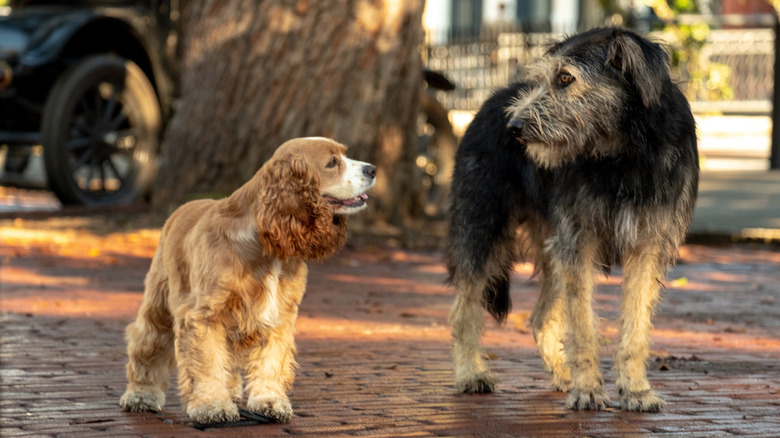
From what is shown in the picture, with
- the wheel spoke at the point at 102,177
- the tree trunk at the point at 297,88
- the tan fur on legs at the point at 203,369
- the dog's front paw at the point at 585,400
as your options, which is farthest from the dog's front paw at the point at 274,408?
the wheel spoke at the point at 102,177

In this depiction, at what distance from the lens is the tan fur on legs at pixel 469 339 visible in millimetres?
5758

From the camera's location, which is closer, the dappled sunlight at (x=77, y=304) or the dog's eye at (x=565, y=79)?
the dog's eye at (x=565, y=79)

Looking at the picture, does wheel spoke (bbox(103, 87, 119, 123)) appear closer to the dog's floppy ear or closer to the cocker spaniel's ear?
the cocker spaniel's ear

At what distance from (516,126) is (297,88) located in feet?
22.2

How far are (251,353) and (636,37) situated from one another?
2301mm

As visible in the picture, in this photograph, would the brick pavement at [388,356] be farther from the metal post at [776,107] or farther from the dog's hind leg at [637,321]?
the metal post at [776,107]

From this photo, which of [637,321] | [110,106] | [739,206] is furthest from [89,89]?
[637,321]

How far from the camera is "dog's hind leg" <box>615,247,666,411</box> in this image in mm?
5379

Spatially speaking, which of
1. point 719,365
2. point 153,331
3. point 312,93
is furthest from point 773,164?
point 153,331

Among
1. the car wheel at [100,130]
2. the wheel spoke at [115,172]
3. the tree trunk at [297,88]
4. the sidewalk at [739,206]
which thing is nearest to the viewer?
the tree trunk at [297,88]

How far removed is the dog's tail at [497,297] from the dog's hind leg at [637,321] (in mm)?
890

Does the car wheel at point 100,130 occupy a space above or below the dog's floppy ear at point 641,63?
below

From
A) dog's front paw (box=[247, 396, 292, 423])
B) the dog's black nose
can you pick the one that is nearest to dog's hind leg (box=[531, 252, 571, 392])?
the dog's black nose

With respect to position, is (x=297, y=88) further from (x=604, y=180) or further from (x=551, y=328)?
(x=604, y=180)
